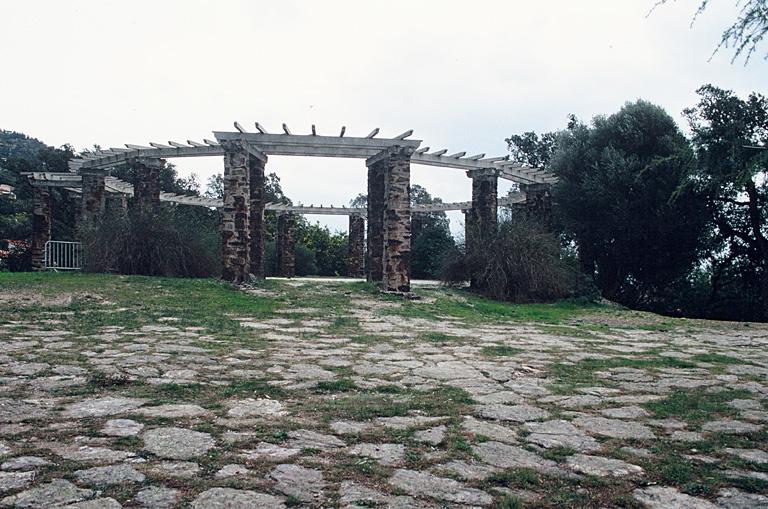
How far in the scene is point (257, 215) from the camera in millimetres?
15430

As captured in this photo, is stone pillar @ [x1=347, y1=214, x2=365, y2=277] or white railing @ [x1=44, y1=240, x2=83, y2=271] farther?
stone pillar @ [x1=347, y1=214, x2=365, y2=277]

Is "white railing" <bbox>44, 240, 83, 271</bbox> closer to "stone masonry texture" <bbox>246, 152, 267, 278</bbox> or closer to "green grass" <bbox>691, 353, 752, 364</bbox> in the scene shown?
"stone masonry texture" <bbox>246, 152, 267, 278</bbox>

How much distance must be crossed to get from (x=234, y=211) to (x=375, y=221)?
12.6 ft

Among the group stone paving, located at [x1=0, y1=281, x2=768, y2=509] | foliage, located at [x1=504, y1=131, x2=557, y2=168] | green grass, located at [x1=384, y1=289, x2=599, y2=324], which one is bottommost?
green grass, located at [x1=384, y1=289, x2=599, y2=324]

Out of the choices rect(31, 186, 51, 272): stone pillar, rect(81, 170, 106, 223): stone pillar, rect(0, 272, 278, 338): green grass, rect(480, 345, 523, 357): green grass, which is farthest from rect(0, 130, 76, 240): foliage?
rect(480, 345, 523, 357): green grass

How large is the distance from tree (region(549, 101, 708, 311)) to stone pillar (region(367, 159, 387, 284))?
21.1ft

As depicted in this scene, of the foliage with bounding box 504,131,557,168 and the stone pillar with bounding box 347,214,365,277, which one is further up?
the foliage with bounding box 504,131,557,168

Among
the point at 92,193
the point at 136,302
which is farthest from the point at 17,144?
the point at 136,302

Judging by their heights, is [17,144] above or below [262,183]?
above

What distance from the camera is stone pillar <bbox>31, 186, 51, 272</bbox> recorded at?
64.0ft

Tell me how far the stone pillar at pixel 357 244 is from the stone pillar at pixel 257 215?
9.13 meters

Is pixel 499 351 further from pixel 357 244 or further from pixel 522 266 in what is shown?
pixel 357 244

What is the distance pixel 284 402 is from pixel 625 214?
15.1m

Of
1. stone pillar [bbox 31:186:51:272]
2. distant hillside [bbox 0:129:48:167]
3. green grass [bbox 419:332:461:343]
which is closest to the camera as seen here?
green grass [bbox 419:332:461:343]
